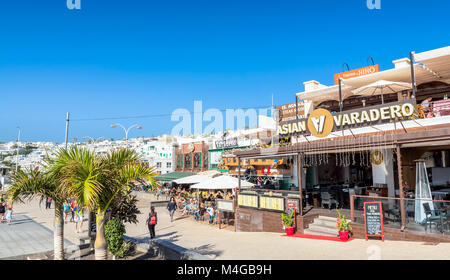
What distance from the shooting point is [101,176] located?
7023 mm

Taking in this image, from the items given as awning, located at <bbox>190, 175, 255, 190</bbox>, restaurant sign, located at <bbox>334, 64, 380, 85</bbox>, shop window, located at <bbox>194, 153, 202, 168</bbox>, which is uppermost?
restaurant sign, located at <bbox>334, 64, 380, 85</bbox>

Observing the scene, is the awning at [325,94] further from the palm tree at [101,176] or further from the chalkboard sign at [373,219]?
the palm tree at [101,176]

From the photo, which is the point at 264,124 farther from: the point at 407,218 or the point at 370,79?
the point at 407,218

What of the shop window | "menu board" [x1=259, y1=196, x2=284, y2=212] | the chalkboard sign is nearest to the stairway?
the chalkboard sign

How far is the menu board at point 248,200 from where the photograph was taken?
1403cm

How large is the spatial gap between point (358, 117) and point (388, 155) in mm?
3033

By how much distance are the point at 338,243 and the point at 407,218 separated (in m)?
2.31

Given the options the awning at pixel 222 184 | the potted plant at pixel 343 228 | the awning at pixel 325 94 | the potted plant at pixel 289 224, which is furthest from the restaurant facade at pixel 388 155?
the awning at pixel 222 184

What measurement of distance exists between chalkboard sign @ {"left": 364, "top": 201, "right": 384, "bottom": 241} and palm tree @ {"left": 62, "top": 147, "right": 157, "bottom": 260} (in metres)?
7.11

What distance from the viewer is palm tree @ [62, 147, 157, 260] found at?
21.9 feet

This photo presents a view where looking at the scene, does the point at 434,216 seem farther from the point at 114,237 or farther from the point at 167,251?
the point at 114,237

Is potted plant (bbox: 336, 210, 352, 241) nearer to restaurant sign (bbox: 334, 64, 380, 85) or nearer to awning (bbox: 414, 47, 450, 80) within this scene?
awning (bbox: 414, 47, 450, 80)

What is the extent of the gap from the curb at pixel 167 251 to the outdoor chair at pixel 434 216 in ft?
21.9
